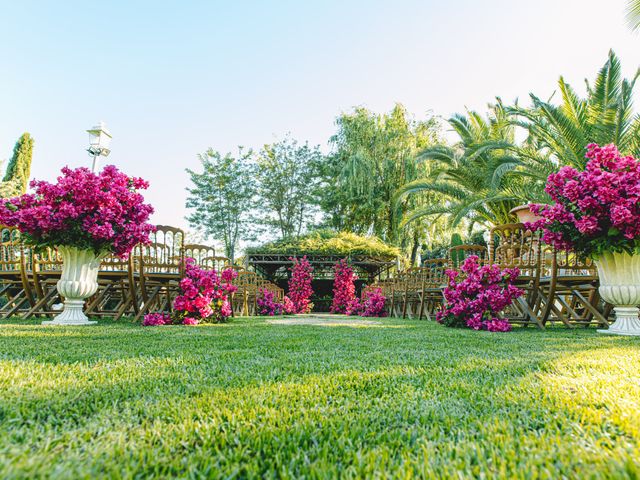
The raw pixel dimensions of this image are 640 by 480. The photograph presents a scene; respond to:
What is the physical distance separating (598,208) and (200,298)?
4690 mm

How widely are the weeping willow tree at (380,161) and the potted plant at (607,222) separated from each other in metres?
15.1

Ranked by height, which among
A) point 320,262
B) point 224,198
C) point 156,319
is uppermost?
point 224,198

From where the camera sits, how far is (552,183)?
418cm

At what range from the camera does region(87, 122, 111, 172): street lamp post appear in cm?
725

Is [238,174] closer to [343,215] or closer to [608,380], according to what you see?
[343,215]

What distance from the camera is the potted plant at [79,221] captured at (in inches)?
162

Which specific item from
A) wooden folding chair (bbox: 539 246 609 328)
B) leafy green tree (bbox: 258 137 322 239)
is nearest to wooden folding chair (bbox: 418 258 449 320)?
wooden folding chair (bbox: 539 246 609 328)

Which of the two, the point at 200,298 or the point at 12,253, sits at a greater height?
the point at 12,253

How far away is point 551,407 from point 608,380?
0.55 metres

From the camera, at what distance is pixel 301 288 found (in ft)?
48.3

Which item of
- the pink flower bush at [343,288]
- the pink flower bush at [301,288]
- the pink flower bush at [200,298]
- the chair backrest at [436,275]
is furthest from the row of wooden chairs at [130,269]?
the pink flower bush at [343,288]

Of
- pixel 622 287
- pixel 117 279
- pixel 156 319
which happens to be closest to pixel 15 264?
pixel 117 279

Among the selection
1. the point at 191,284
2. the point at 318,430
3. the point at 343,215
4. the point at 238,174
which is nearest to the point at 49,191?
the point at 191,284

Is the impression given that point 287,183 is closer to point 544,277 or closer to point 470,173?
point 470,173
